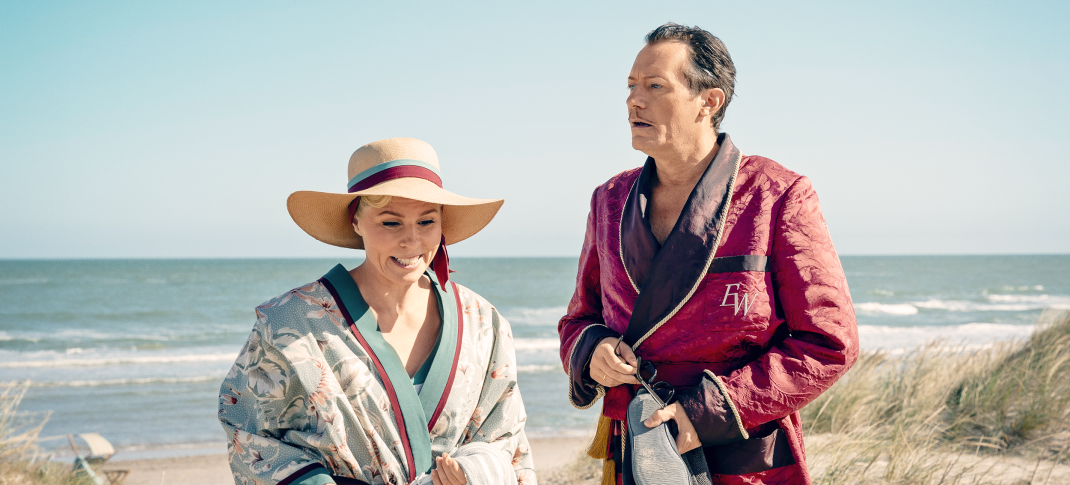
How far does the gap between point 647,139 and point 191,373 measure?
11.3m

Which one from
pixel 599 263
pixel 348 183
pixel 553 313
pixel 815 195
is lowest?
pixel 553 313

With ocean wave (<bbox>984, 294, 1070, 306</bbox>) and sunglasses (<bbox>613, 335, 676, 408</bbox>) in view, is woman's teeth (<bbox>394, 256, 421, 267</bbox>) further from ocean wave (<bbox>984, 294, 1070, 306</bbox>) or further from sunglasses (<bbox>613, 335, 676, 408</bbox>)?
ocean wave (<bbox>984, 294, 1070, 306</bbox>)

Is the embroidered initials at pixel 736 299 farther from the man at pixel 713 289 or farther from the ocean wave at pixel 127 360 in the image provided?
the ocean wave at pixel 127 360

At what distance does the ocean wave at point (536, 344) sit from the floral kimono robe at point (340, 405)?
11.8 metres

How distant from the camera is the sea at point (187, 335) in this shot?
7879 millimetres

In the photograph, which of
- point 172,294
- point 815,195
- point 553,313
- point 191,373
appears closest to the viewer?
point 815,195

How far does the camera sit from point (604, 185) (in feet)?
6.57

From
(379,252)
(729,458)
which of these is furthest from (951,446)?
(379,252)

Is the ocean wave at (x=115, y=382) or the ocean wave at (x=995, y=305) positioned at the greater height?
the ocean wave at (x=115, y=382)

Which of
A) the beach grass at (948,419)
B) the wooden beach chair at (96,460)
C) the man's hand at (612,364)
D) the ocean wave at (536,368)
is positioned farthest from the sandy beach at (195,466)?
the ocean wave at (536,368)

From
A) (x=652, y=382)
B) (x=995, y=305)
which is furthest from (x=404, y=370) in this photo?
(x=995, y=305)

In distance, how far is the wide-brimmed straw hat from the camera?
1.78 meters

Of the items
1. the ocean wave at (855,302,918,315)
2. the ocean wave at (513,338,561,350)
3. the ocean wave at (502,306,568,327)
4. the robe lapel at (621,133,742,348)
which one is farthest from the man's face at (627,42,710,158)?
the ocean wave at (855,302,918,315)

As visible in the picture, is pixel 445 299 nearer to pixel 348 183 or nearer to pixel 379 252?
pixel 379 252
